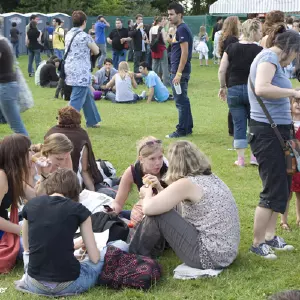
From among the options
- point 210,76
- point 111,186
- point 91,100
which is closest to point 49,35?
point 210,76

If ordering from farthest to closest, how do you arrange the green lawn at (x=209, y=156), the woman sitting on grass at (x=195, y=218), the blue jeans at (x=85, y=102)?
1. the blue jeans at (x=85, y=102)
2. the woman sitting on grass at (x=195, y=218)
3. the green lawn at (x=209, y=156)

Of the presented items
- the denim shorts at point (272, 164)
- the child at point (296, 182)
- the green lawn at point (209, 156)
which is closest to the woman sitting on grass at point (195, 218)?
the green lawn at point (209, 156)

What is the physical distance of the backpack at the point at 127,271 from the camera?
4117mm

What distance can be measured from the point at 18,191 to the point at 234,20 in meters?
5.01

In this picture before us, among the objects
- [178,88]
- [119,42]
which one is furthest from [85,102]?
[119,42]

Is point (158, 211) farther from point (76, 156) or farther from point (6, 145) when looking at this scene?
point (76, 156)

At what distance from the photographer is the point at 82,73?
942 centimetres

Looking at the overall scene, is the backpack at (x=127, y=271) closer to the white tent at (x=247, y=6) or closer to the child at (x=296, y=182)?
the child at (x=296, y=182)

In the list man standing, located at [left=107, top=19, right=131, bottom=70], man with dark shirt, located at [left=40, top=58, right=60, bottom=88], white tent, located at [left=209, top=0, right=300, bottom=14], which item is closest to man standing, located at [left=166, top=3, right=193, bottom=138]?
man with dark shirt, located at [left=40, top=58, right=60, bottom=88]

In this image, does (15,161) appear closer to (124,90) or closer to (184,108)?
(184,108)

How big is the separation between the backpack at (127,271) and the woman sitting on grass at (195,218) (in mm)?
215

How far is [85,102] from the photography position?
392 inches

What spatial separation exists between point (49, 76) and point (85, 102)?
21.9ft

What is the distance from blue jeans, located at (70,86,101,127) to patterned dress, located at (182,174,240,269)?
5399 millimetres
